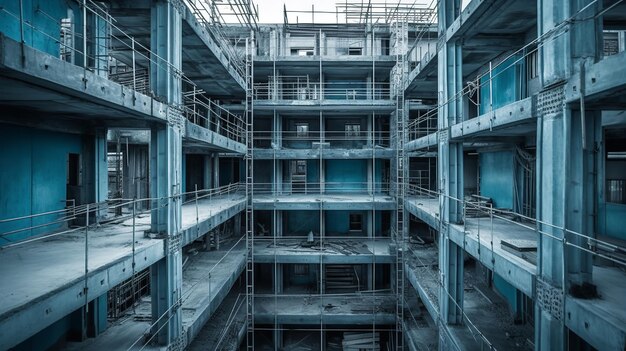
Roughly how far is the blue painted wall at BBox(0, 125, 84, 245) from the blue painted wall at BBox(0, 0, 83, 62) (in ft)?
3.66

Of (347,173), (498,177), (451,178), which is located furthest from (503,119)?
(347,173)

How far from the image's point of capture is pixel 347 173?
13344 millimetres

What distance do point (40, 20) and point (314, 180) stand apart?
9.62m

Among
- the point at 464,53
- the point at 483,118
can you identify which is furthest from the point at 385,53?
the point at 483,118

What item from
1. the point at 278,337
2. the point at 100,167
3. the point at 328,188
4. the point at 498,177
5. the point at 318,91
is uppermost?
the point at 318,91

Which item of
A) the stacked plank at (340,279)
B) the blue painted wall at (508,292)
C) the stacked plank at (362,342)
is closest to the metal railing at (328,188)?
Result: the stacked plank at (340,279)

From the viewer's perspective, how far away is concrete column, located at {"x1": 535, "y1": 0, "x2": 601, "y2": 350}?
9.90ft

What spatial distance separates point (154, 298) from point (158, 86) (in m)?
2.94

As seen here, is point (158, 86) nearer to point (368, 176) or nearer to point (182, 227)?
point (182, 227)

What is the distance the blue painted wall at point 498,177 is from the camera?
23.5 ft

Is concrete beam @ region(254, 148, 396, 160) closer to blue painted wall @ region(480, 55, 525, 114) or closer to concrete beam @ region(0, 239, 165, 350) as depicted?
blue painted wall @ region(480, 55, 525, 114)

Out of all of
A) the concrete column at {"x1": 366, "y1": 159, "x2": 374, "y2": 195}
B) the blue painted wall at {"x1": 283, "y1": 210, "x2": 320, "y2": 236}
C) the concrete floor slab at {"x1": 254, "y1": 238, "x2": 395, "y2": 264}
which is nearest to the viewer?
the concrete floor slab at {"x1": 254, "y1": 238, "x2": 395, "y2": 264}

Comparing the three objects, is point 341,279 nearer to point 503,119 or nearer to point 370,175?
point 370,175

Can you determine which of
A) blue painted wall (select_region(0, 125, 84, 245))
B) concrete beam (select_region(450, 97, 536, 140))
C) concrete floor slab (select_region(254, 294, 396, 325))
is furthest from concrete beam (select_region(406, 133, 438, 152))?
blue painted wall (select_region(0, 125, 84, 245))
